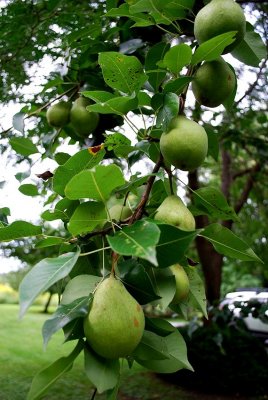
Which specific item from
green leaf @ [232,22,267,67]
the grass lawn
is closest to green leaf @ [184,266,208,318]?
green leaf @ [232,22,267,67]

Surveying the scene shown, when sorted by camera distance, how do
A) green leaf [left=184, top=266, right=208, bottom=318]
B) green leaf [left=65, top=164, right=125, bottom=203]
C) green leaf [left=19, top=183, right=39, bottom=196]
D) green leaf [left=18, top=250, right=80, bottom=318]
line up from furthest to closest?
green leaf [left=19, top=183, right=39, bottom=196] < green leaf [left=184, top=266, right=208, bottom=318] < green leaf [left=65, top=164, right=125, bottom=203] < green leaf [left=18, top=250, right=80, bottom=318]

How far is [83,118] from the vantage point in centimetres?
127

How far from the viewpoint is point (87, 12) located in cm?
184

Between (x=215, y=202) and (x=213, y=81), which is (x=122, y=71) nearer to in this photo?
(x=213, y=81)

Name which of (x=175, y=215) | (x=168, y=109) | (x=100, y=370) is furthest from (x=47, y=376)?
(x=168, y=109)

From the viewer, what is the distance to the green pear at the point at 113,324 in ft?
1.89

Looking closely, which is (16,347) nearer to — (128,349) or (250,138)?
(250,138)

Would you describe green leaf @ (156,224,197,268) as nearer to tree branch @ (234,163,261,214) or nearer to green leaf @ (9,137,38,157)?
green leaf @ (9,137,38,157)

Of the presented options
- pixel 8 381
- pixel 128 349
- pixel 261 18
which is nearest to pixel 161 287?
pixel 128 349

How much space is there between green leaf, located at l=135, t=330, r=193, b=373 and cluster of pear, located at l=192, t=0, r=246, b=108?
414 mm

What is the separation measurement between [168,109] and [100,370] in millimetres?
406

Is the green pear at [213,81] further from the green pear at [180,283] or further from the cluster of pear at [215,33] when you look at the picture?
the green pear at [180,283]

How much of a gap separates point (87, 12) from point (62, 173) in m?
1.30

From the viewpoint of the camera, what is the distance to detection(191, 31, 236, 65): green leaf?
0.72 meters
